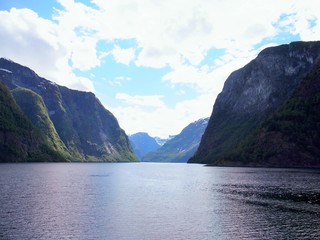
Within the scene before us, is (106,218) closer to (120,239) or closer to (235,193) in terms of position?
(120,239)

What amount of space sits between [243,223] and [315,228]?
472 inches

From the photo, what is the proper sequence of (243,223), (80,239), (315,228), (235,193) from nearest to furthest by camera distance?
→ 1. (80,239)
2. (315,228)
3. (243,223)
4. (235,193)

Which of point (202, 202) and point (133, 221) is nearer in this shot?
point (133, 221)

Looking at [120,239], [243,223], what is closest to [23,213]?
[120,239]

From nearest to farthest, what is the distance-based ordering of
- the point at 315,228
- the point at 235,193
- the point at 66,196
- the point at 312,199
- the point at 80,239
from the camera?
the point at 80,239 < the point at 315,228 < the point at 312,199 < the point at 66,196 < the point at 235,193

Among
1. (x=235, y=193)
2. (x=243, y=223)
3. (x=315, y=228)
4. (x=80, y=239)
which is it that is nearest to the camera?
(x=80, y=239)

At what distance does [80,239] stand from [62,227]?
8.91 metres

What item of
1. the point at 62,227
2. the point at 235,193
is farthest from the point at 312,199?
the point at 62,227

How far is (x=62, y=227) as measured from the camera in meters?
60.6

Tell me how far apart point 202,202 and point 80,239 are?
4546 cm

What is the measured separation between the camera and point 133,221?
66438mm

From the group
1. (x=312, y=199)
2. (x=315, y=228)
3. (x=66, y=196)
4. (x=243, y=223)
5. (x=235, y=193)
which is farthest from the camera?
(x=235, y=193)

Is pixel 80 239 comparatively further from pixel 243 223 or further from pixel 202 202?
pixel 202 202

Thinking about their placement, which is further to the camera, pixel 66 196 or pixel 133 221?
pixel 66 196
